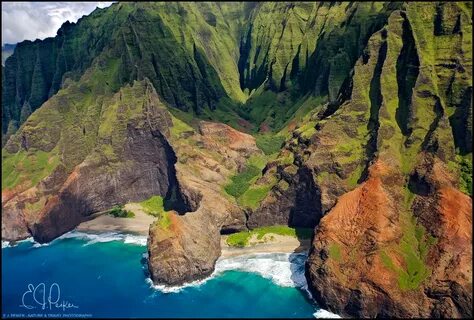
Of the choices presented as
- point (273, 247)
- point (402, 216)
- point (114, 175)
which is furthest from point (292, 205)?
point (114, 175)

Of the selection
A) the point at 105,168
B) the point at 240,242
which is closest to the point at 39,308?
the point at 240,242

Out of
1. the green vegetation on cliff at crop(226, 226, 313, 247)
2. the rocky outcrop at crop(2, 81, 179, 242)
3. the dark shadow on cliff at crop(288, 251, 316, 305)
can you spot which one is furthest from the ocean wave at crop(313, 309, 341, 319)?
the rocky outcrop at crop(2, 81, 179, 242)

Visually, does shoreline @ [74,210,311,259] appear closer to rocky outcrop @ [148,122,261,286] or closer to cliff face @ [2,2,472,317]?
cliff face @ [2,2,472,317]

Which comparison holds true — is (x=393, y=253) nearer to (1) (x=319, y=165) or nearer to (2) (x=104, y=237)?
(1) (x=319, y=165)

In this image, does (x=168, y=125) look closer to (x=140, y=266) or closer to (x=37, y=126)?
(x=37, y=126)

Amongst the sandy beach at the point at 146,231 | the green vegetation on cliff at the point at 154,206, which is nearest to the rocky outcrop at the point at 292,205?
the sandy beach at the point at 146,231
